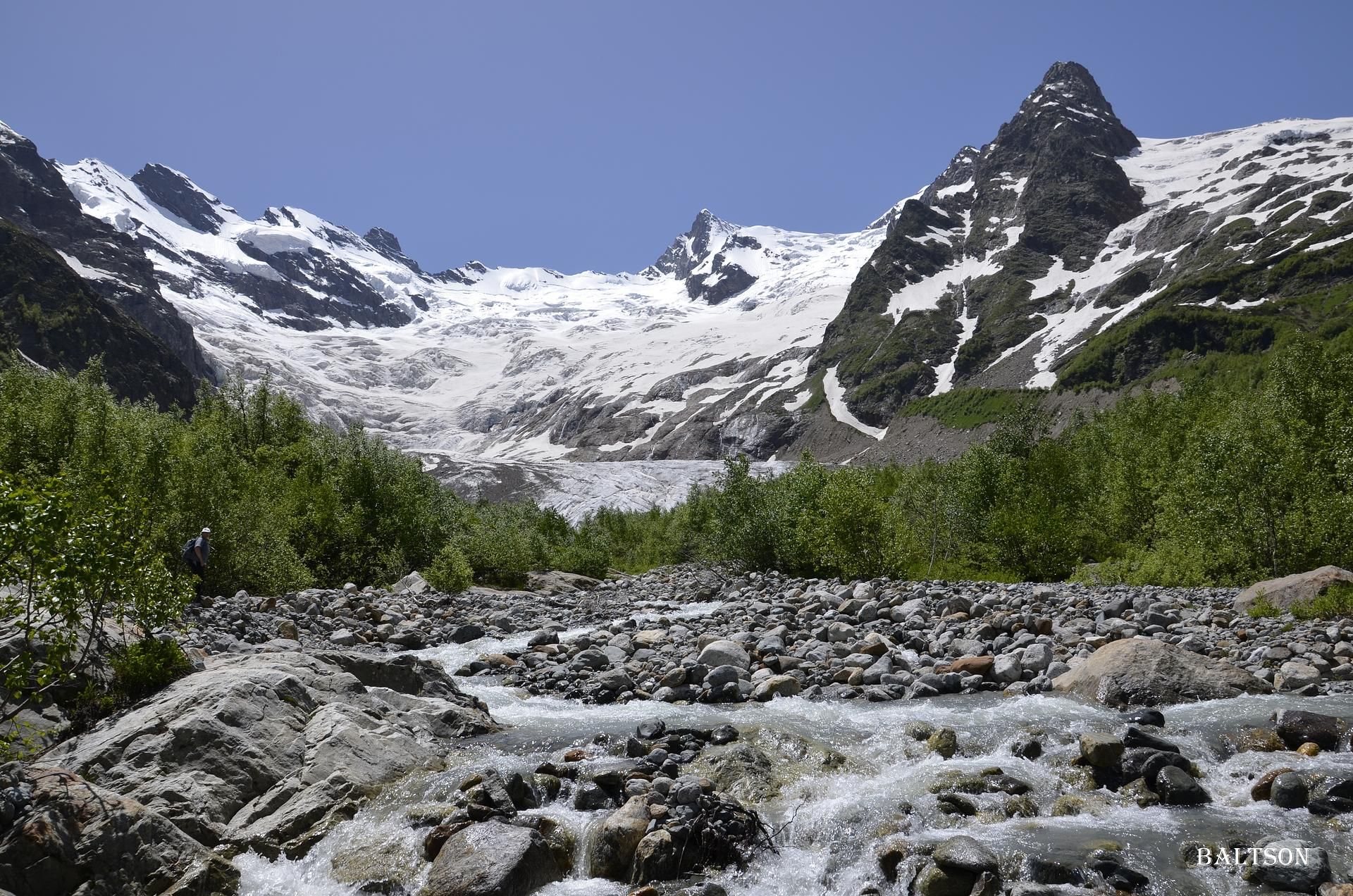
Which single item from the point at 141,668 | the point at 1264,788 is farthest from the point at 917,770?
the point at 141,668

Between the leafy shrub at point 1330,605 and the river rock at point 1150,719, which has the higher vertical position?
the leafy shrub at point 1330,605

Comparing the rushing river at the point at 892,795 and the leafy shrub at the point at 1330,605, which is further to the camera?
the leafy shrub at the point at 1330,605

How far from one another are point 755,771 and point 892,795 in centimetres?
193

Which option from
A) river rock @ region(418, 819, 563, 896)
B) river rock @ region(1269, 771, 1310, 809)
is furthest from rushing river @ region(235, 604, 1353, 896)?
river rock @ region(418, 819, 563, 896)

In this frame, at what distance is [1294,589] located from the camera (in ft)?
63.1

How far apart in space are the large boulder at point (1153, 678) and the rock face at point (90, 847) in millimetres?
13976

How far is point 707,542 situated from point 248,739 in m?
45.7

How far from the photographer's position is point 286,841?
927 centimetres

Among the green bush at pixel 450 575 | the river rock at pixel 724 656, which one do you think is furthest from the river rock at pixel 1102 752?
the green bush at pixel 450 575

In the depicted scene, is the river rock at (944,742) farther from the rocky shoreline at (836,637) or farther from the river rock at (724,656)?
the river rock at (724,656)

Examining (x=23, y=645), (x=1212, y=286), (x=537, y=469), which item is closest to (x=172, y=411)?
(x=23, y=645)

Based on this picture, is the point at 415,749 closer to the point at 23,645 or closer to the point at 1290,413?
the point at 23,645

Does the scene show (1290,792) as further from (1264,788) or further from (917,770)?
(917,770)

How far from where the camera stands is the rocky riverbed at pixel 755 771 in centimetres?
827
